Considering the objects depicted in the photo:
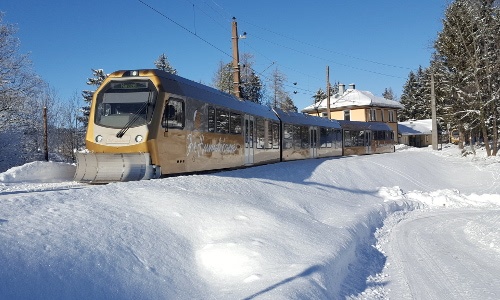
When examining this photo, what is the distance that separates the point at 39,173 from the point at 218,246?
8155 mm

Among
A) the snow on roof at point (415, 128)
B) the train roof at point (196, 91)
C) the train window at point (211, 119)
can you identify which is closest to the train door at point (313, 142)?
the train roof at point (196, 91)

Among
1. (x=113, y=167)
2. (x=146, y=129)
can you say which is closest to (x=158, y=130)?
(x=146, y=129)

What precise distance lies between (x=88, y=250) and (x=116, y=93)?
23.6ft

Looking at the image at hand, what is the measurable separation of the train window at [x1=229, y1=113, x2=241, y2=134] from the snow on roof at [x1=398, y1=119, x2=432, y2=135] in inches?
2281

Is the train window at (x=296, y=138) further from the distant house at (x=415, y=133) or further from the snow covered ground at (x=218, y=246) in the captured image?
the distant house at (x=415, y=133)

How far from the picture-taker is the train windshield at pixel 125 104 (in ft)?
35.5

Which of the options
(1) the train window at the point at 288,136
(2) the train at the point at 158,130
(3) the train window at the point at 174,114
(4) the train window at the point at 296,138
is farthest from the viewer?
(4) the train window at the point at 296,138

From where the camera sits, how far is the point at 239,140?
16.3m

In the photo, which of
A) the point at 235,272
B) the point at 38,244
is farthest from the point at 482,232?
the point at 38,244

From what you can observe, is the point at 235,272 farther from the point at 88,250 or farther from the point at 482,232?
the point at 482,232

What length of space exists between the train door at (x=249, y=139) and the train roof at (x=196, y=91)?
1.36 ft

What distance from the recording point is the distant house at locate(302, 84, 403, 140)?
190 feet

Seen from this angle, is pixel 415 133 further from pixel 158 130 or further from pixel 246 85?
pixel 158 130

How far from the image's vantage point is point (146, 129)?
10.6 metres
